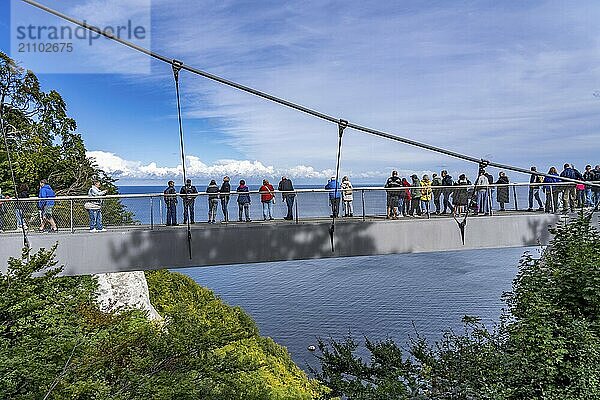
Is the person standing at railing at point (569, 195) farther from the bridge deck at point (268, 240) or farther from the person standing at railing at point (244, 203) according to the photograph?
the person standing at railing at point (244, 203)

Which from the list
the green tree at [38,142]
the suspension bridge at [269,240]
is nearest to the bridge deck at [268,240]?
the suspension bridge at [269,240]

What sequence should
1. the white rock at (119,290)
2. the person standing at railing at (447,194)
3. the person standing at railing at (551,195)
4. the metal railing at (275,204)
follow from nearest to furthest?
1. the metal railing at (275,204)
2. the person standing at railing at (447,194)
3. the person standing at railing at (551,195)
4. the white rock at (119,290)

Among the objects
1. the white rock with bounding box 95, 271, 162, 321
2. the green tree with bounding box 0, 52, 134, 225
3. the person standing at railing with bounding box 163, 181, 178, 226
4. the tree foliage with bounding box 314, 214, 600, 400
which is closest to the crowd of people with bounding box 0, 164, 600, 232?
the person standing at railing with bounding box 163, 181, 178, 226

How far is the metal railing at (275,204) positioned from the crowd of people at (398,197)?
26 mm

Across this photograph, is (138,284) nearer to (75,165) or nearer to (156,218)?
(156,218)

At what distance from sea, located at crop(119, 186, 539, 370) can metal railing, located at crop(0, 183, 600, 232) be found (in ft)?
0.29

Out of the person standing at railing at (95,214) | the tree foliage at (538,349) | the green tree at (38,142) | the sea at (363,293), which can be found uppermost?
the green tree at (38,142)

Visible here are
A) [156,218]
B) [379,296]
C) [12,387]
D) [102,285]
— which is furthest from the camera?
[379,296]

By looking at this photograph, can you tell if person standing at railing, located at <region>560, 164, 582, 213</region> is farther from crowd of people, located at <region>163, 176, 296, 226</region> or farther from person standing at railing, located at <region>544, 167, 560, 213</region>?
crowd of people, located at <region>163, 176, 296, 226</region>

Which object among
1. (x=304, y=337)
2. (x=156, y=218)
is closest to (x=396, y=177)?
(x=156, y=218)

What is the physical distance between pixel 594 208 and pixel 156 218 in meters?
11.6

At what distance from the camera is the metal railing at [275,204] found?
11.3 metres

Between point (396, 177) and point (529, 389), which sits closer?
point (529, 389)

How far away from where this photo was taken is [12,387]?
7.53m
